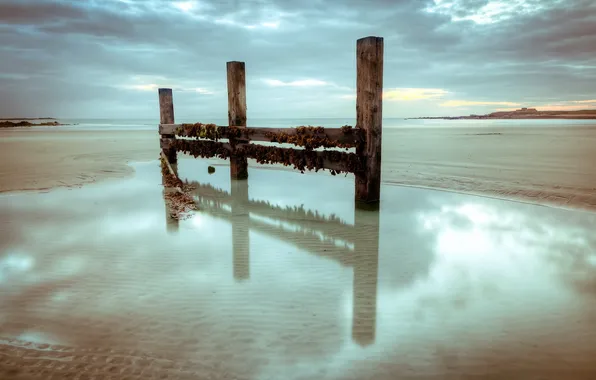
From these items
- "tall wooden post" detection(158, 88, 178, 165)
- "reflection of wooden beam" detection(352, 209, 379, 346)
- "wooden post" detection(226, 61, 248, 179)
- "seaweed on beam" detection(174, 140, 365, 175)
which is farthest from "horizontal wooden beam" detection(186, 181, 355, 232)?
"tall wooden post" detection(158, 88, 178, 165)

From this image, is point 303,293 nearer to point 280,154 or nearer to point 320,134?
point 320,134

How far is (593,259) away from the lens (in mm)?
4223

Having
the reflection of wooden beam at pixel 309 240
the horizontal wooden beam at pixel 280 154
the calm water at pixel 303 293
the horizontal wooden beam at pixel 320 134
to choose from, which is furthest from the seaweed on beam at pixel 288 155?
the reflection of wooden beam at pixel 309 240

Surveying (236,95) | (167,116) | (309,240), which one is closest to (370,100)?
(309,240)

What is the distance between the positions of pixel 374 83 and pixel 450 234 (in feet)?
9.37

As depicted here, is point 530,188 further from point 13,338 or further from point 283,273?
point 13,338

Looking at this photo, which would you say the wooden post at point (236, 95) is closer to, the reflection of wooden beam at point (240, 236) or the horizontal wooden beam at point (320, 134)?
the horizontal wooden beam at point (320, 134)

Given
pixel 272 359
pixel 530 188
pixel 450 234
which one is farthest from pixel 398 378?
pixel 530 188

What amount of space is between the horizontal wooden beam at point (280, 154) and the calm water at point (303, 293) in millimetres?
981

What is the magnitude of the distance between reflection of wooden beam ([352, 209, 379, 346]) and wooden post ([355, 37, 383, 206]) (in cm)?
109

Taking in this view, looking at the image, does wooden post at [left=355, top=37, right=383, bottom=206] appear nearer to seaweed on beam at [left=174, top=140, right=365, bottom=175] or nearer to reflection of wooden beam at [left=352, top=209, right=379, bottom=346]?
seaweed on beam at [left=174, top=140, right=365, bottom=175]

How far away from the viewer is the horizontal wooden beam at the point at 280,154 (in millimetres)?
6727

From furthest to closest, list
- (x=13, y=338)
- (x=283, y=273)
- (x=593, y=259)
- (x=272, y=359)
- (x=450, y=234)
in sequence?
1. (x=450, y=234)
2. (x=593, y=259)
3. (x=283, y=273)
4. (x=13, y=338)
5. (x=272, y=359)

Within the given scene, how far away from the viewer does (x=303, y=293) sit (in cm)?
343
